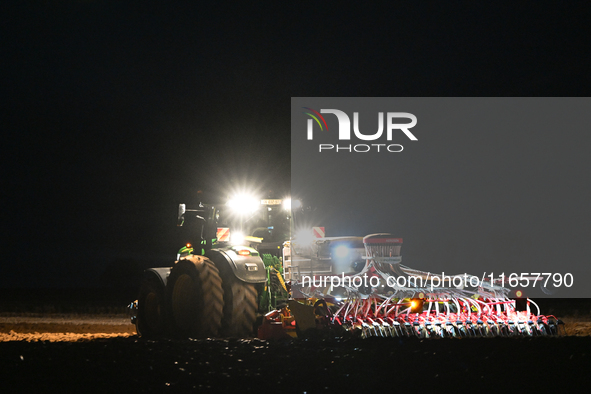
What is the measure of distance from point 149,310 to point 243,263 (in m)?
2.48

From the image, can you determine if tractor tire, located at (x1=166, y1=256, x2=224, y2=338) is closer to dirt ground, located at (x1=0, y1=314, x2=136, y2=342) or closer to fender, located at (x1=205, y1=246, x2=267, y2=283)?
fender, located at (x1=205, y1=246, x2=267, y2=283)

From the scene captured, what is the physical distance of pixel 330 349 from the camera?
8.12 metres

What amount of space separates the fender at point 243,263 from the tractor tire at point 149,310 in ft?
5.05

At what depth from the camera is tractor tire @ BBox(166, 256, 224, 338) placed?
8695 mm

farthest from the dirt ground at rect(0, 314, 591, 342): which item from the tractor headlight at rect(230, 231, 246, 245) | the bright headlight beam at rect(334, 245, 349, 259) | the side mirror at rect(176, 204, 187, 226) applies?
the bright headlight beam at rect(334, 245, 349, 259)

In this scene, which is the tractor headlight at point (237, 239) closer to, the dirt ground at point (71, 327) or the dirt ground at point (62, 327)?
the dirt ground at point (71, 327)

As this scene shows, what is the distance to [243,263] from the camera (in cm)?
886

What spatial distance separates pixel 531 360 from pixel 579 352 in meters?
1.03

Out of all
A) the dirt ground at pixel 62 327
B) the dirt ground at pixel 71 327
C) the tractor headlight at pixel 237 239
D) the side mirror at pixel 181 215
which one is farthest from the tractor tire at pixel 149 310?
the tractor headlight at pixel 237 239

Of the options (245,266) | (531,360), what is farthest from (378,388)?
(245,266)

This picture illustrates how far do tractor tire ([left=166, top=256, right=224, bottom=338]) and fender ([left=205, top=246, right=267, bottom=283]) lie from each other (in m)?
0.21

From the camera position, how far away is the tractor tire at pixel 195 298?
8695 mm

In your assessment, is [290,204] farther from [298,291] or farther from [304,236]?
[298,291]

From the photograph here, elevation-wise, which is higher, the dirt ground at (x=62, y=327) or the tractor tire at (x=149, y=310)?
the tractor tire at (x=149, y=310)
